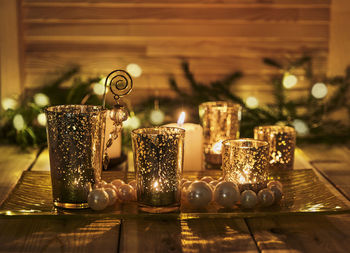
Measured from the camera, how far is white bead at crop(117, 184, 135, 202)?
987 mm

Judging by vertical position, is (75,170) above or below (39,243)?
above

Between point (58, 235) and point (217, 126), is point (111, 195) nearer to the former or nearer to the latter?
point (58, 235)

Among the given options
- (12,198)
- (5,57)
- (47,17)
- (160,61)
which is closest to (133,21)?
(160,61)

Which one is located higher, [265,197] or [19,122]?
[19,122]

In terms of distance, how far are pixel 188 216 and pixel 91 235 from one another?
0.18 m

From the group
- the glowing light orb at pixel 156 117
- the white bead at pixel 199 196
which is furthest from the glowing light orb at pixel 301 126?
the white bead at pixel 199 196

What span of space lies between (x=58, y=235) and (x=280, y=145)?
639 millimetres

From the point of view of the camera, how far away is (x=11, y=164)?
4.98ft

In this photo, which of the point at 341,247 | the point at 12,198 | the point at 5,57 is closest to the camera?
Result: the point at 341,247

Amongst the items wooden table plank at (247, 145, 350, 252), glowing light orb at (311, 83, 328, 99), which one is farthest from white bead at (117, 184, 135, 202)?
glowing light orb at (311, 83, 328, 99)

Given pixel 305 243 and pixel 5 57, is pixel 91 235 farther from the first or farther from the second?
pixel 5 57

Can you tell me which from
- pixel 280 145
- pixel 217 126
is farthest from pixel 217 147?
pixel 280 145

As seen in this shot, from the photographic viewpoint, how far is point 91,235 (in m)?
0.90

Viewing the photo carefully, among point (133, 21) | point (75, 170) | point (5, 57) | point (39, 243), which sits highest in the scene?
point (133, 21)
